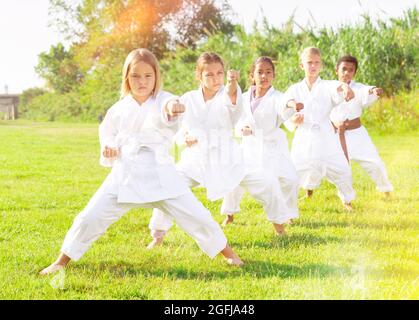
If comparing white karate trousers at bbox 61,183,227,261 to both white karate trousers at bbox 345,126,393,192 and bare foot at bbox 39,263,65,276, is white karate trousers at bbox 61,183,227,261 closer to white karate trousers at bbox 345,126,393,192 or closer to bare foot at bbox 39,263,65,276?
bare foot at bbox 39,263,65,276

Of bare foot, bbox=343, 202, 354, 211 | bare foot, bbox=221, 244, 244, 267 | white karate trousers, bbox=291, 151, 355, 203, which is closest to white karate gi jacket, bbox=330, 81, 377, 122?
white karate trousers, bbox=291, 151, 355, 203

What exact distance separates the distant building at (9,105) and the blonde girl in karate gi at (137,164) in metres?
26.1

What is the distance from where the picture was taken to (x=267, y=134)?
19.5 feet

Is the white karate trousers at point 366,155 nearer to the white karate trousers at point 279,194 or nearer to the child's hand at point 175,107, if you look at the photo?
the white karate trousers at point 279,194

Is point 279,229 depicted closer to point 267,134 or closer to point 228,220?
point 228,220

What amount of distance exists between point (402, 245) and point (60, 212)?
3.64 meters

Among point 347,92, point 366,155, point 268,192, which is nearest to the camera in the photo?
point 268,192

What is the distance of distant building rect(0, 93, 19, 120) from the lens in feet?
96.3

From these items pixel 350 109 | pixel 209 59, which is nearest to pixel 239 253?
pixel 209 59

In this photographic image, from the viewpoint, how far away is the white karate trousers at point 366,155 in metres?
7.61

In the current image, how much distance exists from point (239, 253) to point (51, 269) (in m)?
1.52

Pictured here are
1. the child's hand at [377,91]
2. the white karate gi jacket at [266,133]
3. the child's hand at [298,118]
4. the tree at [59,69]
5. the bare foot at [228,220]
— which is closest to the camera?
the white karate gi jacket at [266,133]

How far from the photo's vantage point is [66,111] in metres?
28.9

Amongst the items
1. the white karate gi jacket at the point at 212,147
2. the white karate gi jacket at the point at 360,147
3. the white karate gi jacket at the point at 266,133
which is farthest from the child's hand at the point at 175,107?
the white karate gi jacket at the point at 360,147
